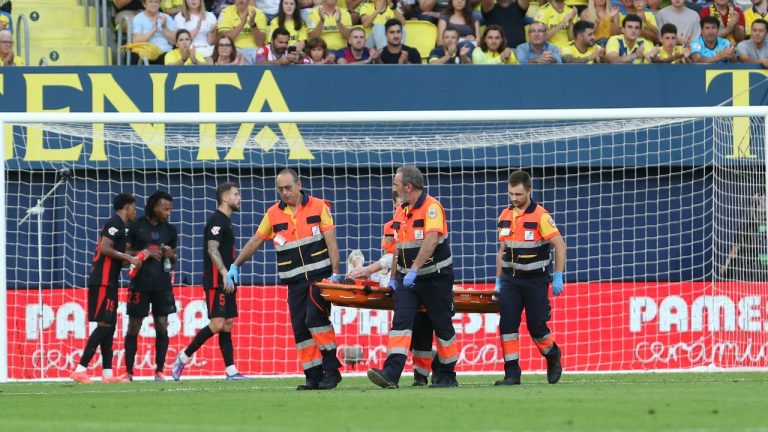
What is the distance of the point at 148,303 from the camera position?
13664mm

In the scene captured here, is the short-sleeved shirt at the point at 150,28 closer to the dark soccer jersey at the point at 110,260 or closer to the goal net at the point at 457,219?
the goal net at the point at 457,219

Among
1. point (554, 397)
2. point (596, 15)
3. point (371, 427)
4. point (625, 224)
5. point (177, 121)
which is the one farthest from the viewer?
point (596, 15)

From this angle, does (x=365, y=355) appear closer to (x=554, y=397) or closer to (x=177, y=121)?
(x=177, y=121)

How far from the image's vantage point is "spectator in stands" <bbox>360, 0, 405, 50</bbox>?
57.8 ft

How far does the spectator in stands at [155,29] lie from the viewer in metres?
17.3

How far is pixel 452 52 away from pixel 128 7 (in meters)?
4.40

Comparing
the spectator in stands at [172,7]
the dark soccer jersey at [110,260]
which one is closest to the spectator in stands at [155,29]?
the spectator in stands at [172,7]

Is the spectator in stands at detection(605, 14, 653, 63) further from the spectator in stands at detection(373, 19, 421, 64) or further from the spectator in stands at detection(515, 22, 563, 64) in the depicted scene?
the spectator in stands at detection(373, 19, 421, 64)

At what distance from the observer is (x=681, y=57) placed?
55.3ft

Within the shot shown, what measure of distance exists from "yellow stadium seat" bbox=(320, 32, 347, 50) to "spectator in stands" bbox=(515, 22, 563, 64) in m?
2.25

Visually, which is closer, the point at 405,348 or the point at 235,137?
the point at 405,348

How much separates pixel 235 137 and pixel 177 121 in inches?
113

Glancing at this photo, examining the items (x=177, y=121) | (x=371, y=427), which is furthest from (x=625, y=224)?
(x=371, y=427)

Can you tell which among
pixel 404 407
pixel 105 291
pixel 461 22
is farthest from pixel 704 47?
pixel 404 407
